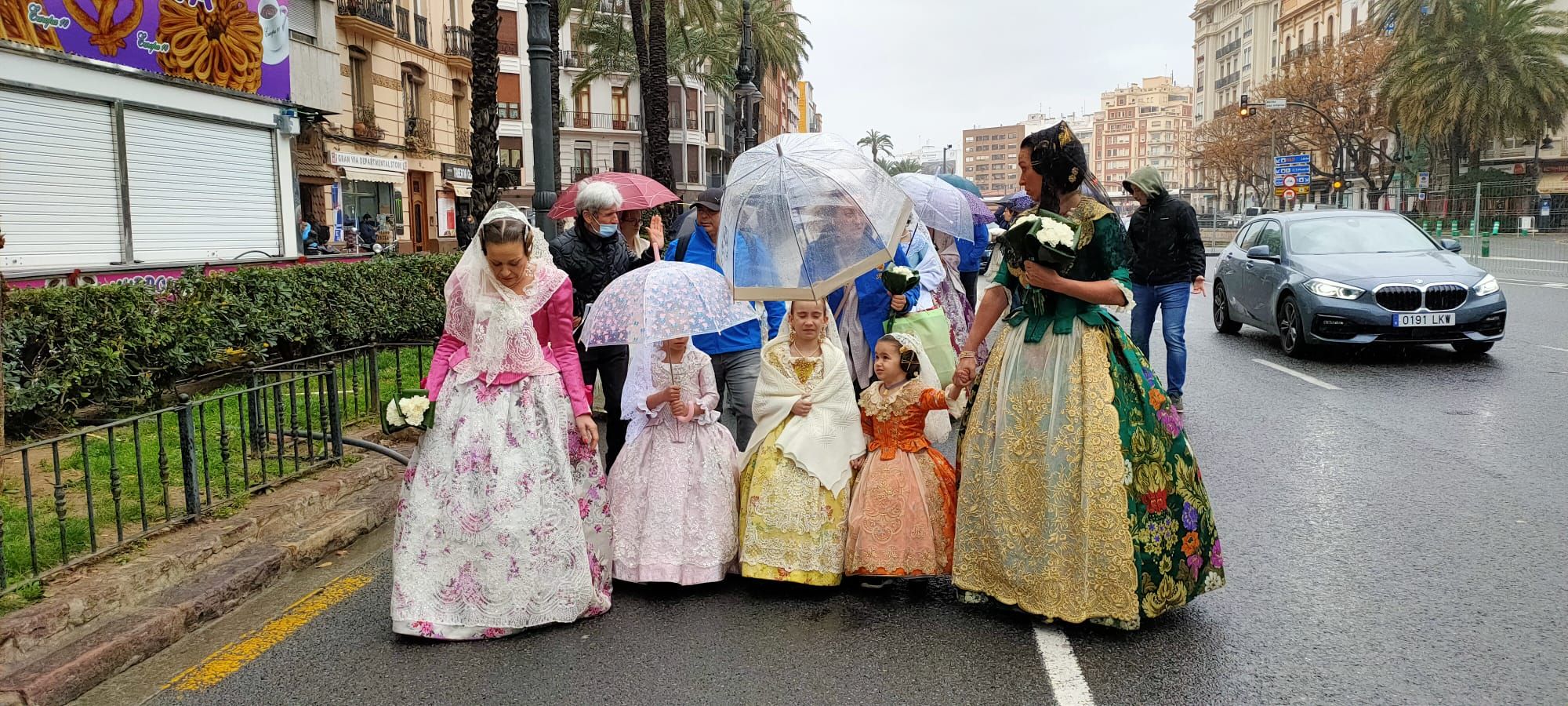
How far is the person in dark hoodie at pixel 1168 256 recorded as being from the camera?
8.45 meters

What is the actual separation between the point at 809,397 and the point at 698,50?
51475mm

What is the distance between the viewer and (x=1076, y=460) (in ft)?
13.2

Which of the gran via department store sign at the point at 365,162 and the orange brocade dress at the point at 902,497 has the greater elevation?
the gran via department store sign at the point at 365,162

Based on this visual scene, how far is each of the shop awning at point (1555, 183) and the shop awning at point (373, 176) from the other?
167 feet

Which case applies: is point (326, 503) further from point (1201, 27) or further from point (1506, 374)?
point (1201, 27)

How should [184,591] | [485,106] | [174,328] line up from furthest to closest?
[485,106], [174,328], [184,591]

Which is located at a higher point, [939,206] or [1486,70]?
[1486,70]

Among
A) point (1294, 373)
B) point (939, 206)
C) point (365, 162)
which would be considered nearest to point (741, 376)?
point (939, 206)

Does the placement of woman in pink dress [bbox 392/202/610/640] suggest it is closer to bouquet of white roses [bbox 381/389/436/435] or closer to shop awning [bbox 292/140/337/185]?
bouquet of white roses [bbox 381/389/436/435]

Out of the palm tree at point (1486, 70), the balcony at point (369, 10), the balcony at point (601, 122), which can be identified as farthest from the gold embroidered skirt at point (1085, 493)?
the balcony at point (601, 122)

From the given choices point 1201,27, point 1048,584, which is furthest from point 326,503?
point 1201,27

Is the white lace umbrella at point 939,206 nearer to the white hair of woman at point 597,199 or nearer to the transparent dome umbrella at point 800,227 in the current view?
the white hair of woman at point 597,199

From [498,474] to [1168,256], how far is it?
612 centimetres

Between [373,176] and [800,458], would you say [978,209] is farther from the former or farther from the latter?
[373,176]
